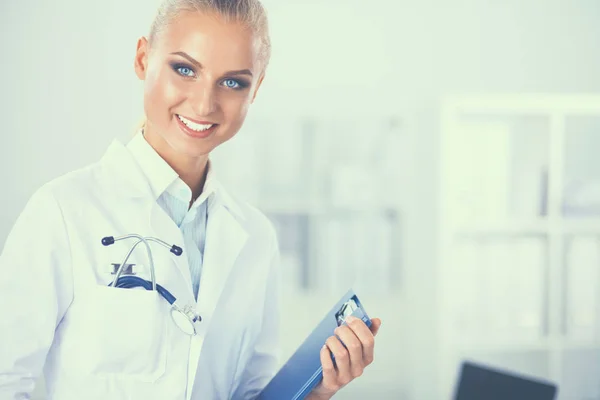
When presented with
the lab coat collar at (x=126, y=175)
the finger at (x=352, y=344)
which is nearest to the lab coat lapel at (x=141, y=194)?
the lab coat collar at (x=126, y=175)

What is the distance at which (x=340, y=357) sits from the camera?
1.10 meters

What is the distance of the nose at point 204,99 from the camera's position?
113 cm

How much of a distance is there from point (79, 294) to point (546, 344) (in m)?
2.34

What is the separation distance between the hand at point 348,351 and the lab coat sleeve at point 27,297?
0.48 m

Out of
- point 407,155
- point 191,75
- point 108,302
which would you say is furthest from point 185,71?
point 407,155

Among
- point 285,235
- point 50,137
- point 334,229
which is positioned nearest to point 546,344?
point 334,229

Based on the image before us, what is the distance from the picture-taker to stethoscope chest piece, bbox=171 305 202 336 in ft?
3.71

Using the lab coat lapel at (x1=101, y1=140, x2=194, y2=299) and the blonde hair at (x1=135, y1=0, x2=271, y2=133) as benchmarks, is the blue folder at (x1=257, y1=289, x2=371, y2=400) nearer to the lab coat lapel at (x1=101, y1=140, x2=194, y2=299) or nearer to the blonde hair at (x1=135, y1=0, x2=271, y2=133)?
the lab coat lapel at (x1=101, y1=140, x2=194, y2=299)

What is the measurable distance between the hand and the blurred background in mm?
1617

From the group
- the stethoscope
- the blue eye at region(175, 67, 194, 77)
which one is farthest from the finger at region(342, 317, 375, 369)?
the blue eye at region(175, 67, 194, 77)

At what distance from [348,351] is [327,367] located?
1.9 inches

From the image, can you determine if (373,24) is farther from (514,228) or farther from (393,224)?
(514,228)

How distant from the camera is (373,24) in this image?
10.6 ft

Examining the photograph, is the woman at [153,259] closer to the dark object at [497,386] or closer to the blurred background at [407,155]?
the dark object at [497,386]
